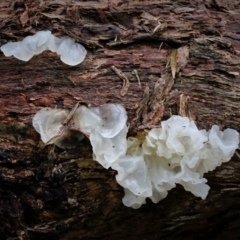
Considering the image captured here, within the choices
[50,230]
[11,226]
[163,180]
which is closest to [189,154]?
[163,180]

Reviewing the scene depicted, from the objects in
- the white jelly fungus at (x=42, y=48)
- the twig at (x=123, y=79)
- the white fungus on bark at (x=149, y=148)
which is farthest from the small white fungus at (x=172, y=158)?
the white jelly fungus at (x=42, y=48)

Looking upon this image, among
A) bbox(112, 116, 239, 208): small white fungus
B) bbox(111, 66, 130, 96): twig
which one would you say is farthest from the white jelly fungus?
bbox(112, 116, 239, 208): small white fungus

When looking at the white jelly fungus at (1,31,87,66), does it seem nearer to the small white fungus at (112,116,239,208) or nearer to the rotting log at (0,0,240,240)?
the rotting log at (0,0,240,240)

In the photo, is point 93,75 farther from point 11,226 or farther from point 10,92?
point 11,226

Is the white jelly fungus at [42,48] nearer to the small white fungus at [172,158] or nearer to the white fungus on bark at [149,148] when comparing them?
the white fungus on bark at [149,148]

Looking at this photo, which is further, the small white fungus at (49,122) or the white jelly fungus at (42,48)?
the white jelly fungus at (42,48)

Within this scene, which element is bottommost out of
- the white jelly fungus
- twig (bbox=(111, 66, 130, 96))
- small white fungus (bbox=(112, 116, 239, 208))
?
small white fungus (bbox=(112, 116, 239, 208))

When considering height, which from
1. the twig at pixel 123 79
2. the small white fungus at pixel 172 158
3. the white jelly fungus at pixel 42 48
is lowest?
the small white fungus at pixel 172 158
